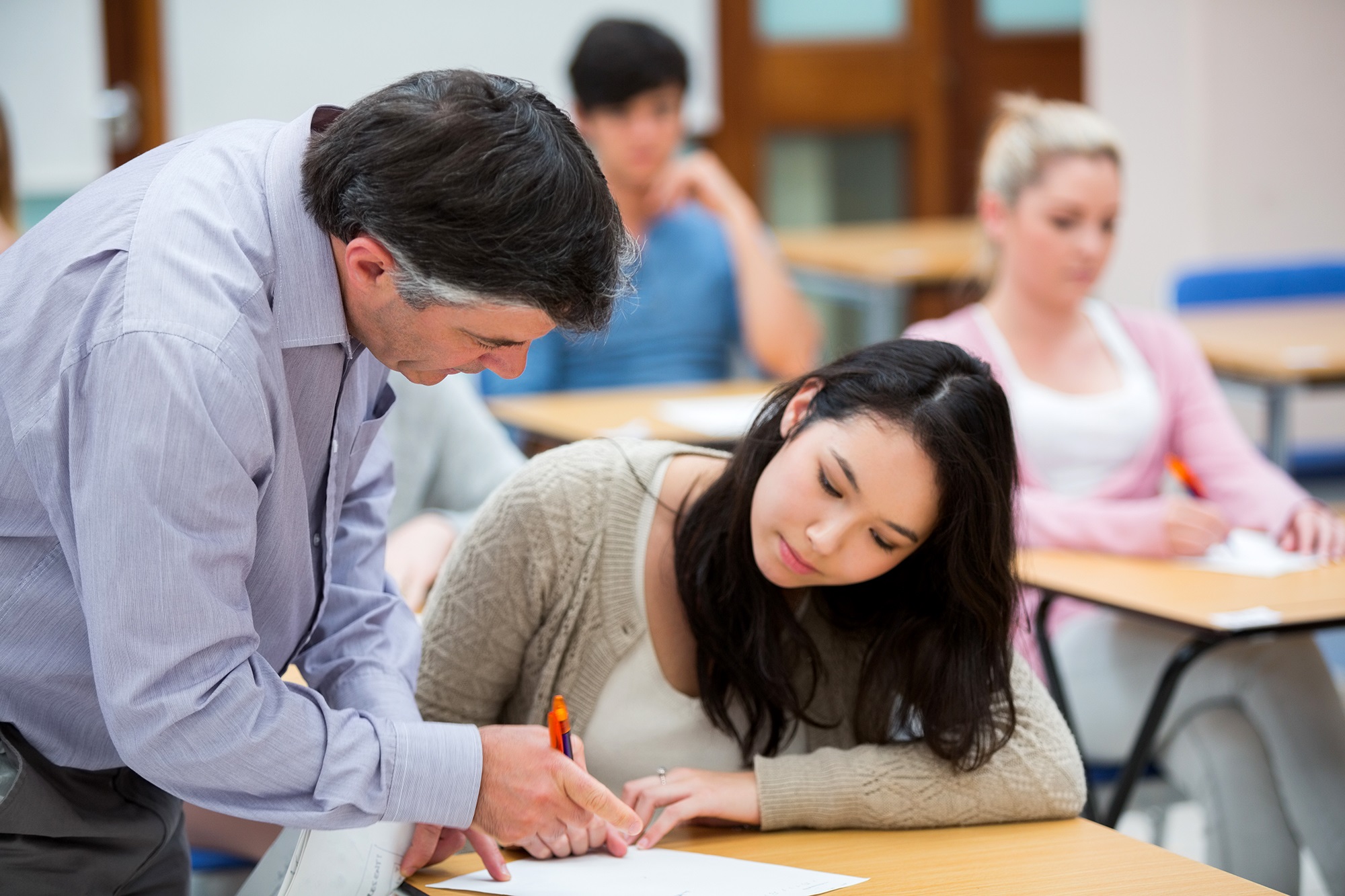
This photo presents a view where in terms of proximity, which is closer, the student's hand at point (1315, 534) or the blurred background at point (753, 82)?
the student's hand at point (1315, 534)

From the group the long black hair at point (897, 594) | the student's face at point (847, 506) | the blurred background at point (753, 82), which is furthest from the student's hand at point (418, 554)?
the blurred background at point (753, 82)

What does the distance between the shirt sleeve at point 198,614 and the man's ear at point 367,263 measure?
12cm

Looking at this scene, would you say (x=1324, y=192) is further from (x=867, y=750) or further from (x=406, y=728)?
(x=406, y=728)

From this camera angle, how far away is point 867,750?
1486 mm

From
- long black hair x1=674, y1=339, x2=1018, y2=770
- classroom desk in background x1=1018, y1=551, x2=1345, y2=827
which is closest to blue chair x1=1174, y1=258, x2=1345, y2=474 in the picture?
classroom desk in background x1=1018, y1=551, x2=1345, y2=827

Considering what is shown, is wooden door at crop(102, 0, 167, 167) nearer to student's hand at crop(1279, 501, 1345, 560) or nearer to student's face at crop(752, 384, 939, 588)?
student's hand at crop(1279, 501, 1345, 560)

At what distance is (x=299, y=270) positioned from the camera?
3.53 feet

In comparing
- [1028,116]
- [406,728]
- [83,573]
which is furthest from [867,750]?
[1028,116]

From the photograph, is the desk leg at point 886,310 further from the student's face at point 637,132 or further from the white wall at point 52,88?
the white wall at point 52,88

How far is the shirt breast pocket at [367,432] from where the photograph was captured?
129cm

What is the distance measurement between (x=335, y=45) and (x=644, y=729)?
453cm

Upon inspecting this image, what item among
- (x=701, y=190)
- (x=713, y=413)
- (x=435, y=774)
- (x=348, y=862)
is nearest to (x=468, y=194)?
(x=435, y=774)

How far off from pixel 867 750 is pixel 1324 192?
446cm

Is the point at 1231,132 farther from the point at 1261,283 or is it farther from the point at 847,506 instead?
the point at 847,506
